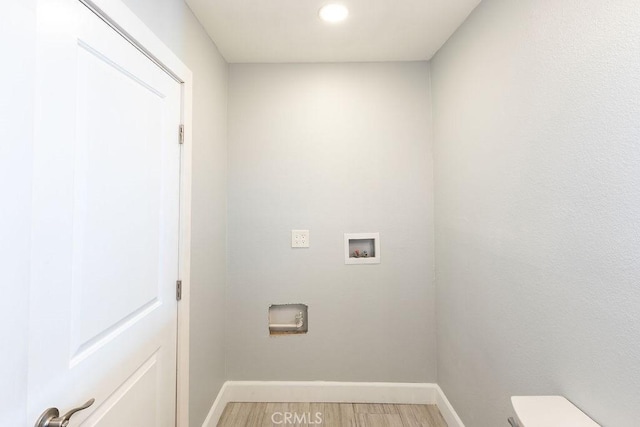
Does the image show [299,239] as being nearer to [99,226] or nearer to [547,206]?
[99,226]

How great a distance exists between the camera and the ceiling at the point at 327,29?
1521mm

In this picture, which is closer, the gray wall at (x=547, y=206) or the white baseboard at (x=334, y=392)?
the gray wall at (x=547, y=206)

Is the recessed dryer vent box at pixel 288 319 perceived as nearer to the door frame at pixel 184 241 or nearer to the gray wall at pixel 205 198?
the gray wall at pixel 205 198

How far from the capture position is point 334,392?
2098mm

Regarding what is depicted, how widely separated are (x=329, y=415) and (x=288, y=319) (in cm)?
69

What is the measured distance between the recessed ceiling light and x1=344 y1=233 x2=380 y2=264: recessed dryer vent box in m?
1.38

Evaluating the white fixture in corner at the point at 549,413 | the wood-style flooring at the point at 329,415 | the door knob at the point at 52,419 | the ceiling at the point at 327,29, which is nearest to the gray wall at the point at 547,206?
the white fixture in corner at the point at 549,413

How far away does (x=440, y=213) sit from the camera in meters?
2.02

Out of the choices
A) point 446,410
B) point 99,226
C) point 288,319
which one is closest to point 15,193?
point 99,226

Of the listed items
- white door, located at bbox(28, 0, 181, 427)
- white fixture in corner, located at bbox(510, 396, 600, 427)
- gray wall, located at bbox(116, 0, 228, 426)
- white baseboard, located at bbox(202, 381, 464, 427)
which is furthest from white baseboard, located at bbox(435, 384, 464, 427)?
white door, located at bbox(28, 0, 181, 427)

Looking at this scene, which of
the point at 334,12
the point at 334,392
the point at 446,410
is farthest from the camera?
the point at 334,392

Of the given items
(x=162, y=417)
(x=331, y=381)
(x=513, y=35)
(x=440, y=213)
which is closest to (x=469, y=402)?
(x=331, y=381)

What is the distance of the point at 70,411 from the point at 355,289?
66.0 inches

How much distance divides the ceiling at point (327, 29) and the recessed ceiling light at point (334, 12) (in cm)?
3
